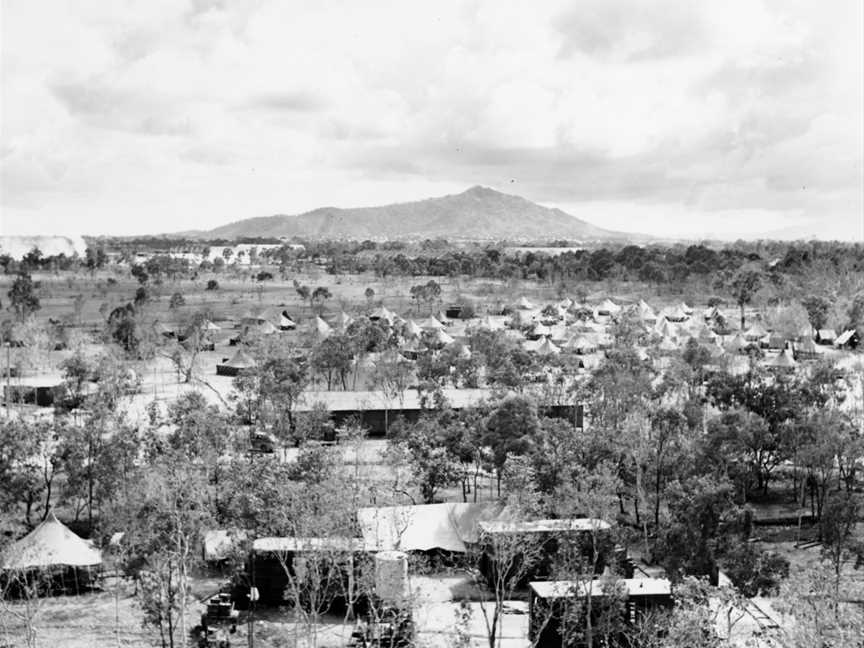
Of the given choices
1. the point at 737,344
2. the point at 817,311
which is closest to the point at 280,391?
the point at 737,344

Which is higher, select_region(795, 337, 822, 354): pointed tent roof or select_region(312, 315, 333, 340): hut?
select_region(312, 315, 333, 340): hut

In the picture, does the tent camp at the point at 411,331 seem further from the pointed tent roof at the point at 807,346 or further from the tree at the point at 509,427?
the tree at the point at 509,427

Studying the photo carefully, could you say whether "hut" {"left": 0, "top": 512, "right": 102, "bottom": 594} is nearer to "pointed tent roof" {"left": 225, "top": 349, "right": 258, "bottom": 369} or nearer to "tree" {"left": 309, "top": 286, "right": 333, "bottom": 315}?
"pointed tent roof" {"left": 225, "top": 349, "right": 258, "bottom": 369}

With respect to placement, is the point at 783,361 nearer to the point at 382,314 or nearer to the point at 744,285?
the point at 744,285

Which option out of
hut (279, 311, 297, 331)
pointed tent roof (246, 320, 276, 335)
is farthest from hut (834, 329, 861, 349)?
hut (279, 311, 297, 331)

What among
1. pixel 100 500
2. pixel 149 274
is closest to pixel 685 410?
pixel 100 500

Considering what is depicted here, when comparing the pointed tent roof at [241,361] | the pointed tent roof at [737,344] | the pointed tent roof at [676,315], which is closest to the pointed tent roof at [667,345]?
the pointed tent roof at [737,344]

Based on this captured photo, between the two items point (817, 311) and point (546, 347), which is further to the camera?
point (817, 311)
